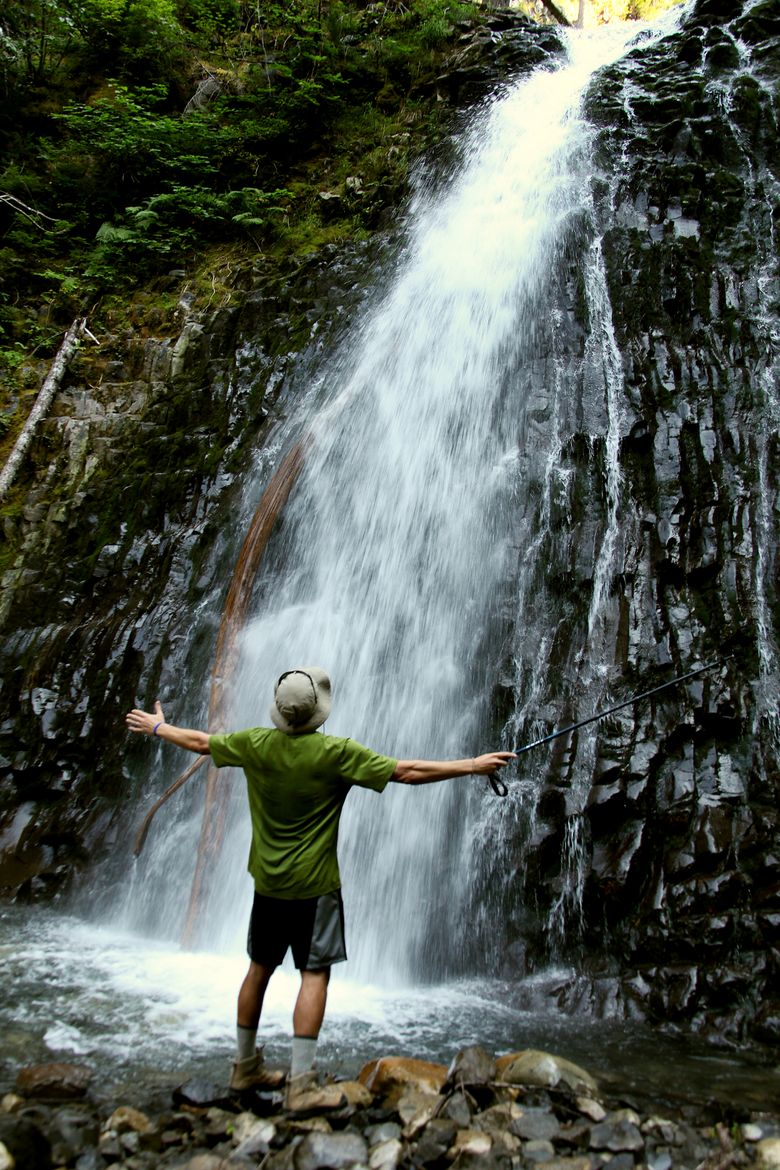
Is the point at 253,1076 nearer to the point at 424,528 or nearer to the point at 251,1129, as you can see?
the point at 251,1129

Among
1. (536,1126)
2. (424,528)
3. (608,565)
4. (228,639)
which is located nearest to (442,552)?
(424,528)

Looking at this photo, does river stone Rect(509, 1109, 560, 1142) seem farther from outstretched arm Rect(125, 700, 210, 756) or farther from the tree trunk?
the tree trunk

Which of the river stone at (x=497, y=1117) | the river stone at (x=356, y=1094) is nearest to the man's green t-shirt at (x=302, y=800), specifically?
Answer: the river stone at (x=356, y=1094)

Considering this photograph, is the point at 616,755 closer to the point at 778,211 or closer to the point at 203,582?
the point at 203,582

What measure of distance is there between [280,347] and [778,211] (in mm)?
6530

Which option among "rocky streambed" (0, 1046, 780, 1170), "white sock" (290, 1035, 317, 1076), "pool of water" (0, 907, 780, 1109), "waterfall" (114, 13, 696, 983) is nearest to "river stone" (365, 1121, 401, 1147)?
"rocky streambed" (0, 1046, 780, 1170)

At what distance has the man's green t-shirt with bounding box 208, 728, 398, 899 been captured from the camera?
130 inches

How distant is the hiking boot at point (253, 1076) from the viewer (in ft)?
10.8

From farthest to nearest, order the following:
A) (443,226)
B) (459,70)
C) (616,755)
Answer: (459,70), (443,226), (616,755)

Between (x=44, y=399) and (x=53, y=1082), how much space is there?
1061 cm

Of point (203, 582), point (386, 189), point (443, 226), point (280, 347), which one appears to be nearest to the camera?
point (203, 582)

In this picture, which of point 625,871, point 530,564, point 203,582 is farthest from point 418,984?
point 203,582

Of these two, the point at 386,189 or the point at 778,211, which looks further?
the point at 386,189

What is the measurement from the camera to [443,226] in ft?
39.0
